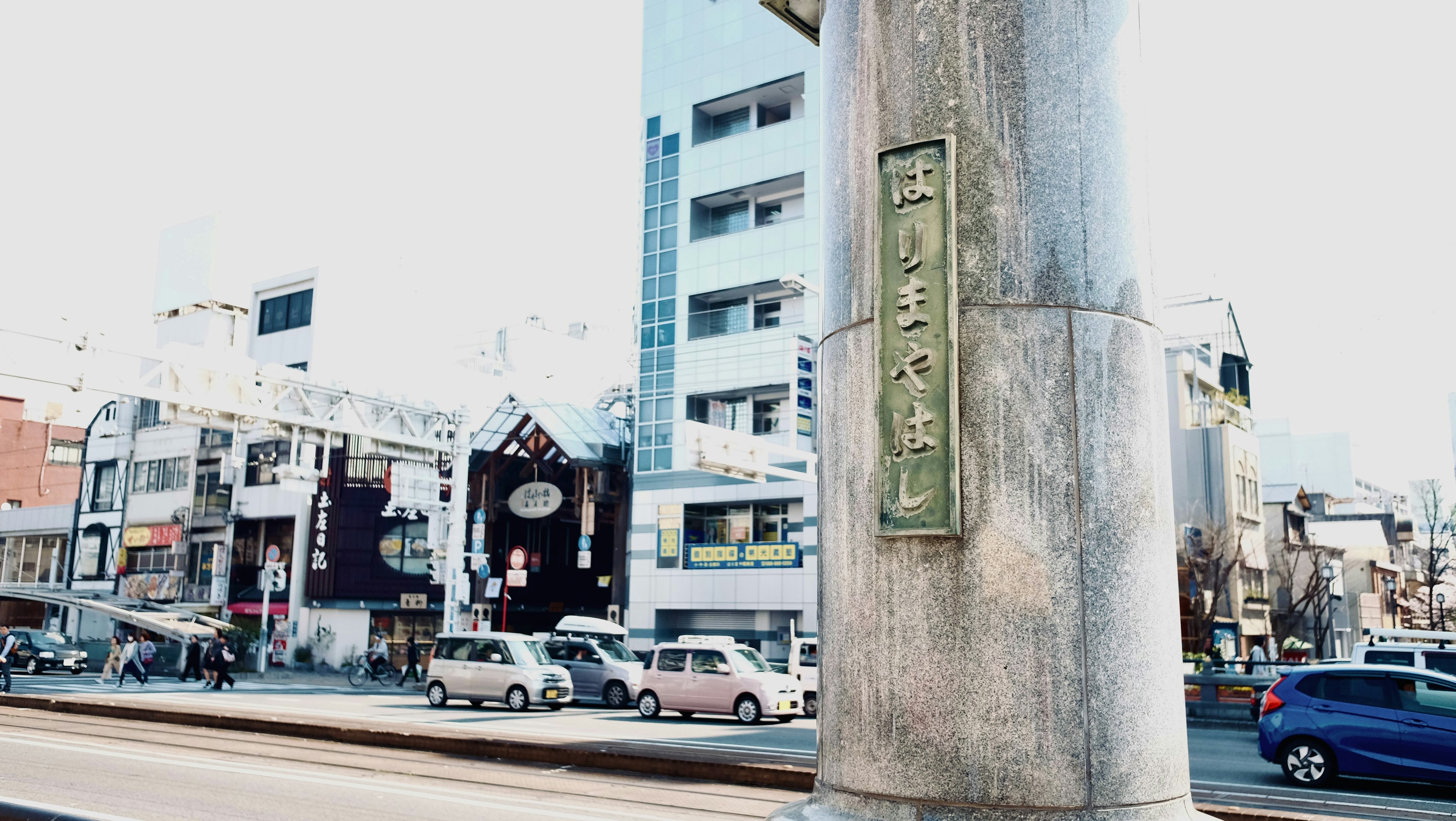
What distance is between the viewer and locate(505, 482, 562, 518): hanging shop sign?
47.8 meters

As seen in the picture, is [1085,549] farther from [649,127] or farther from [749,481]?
[649,127]

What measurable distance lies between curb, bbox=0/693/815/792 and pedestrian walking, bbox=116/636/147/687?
12.3 meters

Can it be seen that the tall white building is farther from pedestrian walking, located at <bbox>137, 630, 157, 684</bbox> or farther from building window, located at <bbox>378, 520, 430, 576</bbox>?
pedestrian walking, located at <bbox>137, 630, 157, 684</bbox>

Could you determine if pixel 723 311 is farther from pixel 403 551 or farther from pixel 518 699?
pixel 518 699

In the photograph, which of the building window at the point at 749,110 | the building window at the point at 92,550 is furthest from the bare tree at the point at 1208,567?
the building window at the point at 92,550

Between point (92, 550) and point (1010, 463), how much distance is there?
66572 mm

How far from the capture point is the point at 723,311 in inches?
1822

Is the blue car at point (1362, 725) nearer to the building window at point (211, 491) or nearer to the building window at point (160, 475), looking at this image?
the building window at point (211, 491)

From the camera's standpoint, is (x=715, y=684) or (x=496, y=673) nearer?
(x=715, y=684)

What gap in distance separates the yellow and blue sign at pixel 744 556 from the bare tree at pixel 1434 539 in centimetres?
2618

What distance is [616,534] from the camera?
4688cm

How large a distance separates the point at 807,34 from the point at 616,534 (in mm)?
41327

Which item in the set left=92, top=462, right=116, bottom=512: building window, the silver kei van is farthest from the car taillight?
left=92, top=462, right=116, bottom=512: building window

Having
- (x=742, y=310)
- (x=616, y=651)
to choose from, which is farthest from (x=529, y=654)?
(x=742, y=310)
